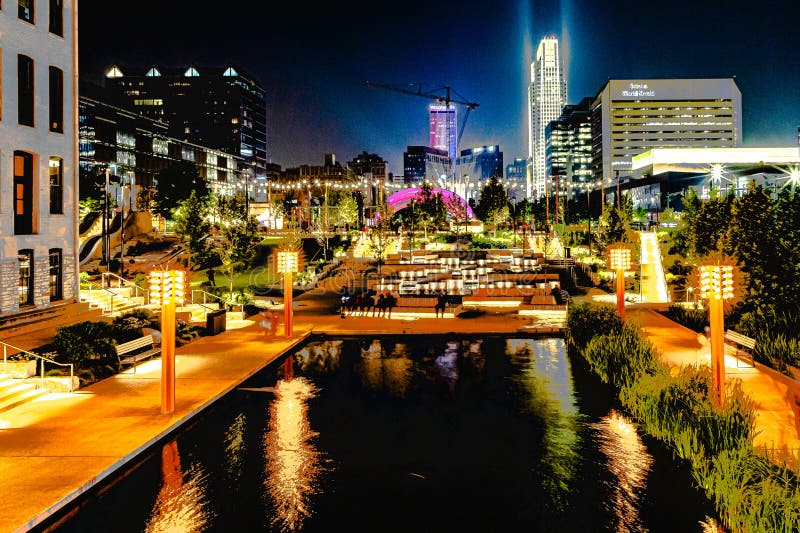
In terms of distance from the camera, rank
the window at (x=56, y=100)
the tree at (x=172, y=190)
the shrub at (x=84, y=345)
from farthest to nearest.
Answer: the tree at (x=172, y=190), the window at (x=56, y=100), the shrub at (x=84, y=345)

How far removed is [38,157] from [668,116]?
20819cm

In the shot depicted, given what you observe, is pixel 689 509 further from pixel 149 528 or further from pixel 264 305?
pixel 264 305

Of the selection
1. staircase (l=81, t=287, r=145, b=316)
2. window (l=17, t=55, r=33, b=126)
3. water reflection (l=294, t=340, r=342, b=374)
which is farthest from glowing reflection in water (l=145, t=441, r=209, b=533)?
window (l=17, t=55, r=33, b=126)

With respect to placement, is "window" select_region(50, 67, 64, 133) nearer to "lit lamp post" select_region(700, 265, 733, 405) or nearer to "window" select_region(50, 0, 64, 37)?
"window" select_region(50, 0, 64, 37)

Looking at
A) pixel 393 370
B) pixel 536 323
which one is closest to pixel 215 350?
pixel 393 370

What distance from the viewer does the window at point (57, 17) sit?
2112 centimetres

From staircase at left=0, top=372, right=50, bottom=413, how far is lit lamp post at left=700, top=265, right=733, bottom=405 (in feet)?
51.0

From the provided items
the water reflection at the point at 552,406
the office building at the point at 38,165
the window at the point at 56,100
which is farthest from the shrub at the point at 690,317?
the window at the point at 56,100

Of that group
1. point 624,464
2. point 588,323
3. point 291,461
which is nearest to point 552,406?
point 624,464

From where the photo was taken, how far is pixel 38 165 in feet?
65.4

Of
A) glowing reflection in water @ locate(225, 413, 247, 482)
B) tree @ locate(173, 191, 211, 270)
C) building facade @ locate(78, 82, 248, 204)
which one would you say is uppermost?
building facade @ locate(78, 82, 248, 204)

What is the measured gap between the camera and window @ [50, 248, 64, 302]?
20791mm

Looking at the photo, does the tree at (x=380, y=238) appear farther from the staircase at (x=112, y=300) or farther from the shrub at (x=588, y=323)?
the shrub at (x=588, y=323)

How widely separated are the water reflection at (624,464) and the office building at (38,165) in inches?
710
